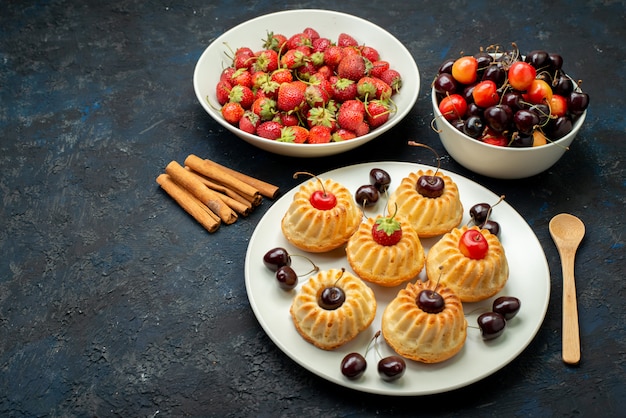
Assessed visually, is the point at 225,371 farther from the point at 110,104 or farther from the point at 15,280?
the point at 110,104

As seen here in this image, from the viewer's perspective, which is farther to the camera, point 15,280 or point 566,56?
point 566,56

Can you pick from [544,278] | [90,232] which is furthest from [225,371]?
[544,278]

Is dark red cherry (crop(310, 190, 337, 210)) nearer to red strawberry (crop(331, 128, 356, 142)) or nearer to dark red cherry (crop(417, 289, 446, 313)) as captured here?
red strawberry (crop(331, 128, 356, 142))

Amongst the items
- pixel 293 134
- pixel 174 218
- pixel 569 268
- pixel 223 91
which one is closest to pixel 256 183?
pixel 293 134

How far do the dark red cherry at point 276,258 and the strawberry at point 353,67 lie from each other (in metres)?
0.89

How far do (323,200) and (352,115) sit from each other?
1.56ft

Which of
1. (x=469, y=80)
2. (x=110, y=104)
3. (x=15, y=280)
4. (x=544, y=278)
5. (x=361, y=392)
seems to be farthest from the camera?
(x=110, y=104)

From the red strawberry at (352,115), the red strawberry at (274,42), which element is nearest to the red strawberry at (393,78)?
the red strawberry at (352,115)

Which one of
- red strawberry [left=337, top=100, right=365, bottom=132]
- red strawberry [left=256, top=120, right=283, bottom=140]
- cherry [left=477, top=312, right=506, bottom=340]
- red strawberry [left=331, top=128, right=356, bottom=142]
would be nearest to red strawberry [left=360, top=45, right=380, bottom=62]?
red strawberry [left=337, top=100, right=365, bottom=132]

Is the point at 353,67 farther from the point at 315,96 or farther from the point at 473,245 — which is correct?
the point at 473,245

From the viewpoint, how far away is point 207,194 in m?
2.59

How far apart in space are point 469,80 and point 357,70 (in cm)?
48

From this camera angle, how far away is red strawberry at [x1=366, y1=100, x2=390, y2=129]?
2686 millimetres

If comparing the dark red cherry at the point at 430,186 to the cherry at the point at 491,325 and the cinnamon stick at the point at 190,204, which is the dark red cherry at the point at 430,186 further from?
the cinnamon stick at the point at 190,204
